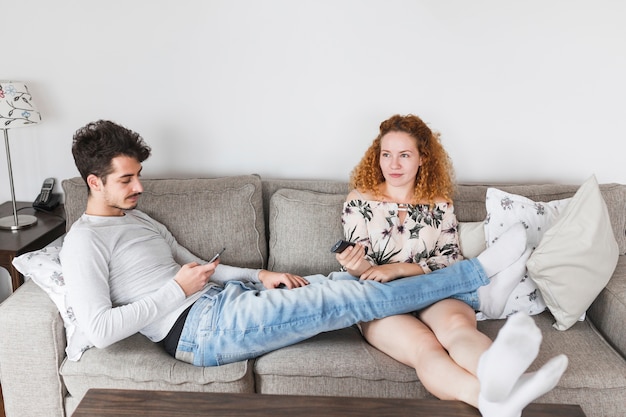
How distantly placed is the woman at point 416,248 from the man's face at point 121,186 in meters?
0.70

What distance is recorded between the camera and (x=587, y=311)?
212cm

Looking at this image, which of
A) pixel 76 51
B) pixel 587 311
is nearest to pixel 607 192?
pixel 587 311

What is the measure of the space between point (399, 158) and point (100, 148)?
102 centimetres

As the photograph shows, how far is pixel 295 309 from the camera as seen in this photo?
1.78 meters

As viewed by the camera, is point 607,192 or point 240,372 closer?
point 240,372

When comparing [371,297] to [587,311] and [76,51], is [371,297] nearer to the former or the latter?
[587,311]

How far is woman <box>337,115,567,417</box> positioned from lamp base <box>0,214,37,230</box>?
127cm

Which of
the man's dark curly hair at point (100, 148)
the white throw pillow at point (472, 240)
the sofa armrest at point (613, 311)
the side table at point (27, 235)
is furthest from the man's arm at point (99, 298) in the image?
the sofa armrest at point (613, 311)

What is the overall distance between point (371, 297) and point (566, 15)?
Result: 1.47 metres

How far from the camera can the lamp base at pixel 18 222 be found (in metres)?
2.34

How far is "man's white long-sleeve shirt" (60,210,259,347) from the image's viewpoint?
1696 mm

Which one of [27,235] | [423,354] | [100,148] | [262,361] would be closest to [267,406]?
[262,361]

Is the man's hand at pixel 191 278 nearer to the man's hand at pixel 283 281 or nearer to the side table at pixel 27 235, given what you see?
the man's hand at pixel 283 281

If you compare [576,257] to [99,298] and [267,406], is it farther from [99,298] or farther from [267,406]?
[99,298]
